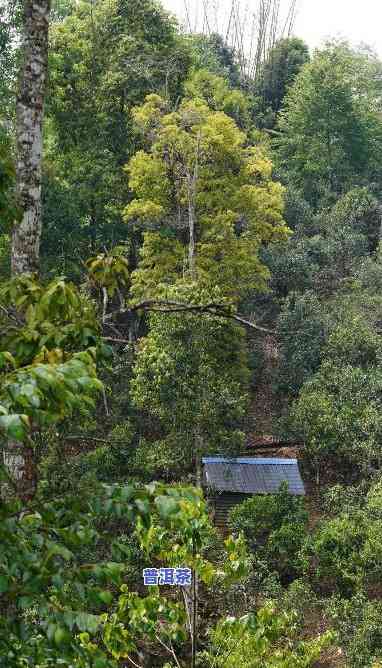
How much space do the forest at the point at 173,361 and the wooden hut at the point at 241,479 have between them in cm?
32

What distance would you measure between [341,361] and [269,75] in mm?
21749

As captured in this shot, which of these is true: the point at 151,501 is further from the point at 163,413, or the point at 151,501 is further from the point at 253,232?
the point at 253,232

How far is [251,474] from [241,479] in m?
0.30

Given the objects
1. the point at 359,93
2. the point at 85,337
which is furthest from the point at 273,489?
the point at 359,93

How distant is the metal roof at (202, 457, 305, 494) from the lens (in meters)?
14.5

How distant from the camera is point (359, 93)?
32969 mm

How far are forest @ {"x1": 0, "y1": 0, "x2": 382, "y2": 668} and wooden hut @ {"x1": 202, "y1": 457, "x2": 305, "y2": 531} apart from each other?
32 cm

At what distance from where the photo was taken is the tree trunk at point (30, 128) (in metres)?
4.22

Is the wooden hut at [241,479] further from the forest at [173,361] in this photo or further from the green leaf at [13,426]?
the green leaf at [13,426]

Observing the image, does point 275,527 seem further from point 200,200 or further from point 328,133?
point 328,133

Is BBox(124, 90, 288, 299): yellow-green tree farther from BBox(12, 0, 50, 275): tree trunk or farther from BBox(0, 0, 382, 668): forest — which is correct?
BBox(12, 0, 50, 275): tree trunk

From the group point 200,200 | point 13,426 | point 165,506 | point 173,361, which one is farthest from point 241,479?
point 13,426

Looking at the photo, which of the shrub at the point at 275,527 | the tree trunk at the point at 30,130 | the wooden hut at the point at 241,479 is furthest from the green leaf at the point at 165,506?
the wooden hut at the point at 241,479

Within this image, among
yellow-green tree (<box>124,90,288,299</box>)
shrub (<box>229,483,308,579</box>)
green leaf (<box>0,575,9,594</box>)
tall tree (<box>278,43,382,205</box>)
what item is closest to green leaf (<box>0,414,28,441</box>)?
green leaf (<box>0,575,9,594</box>)
